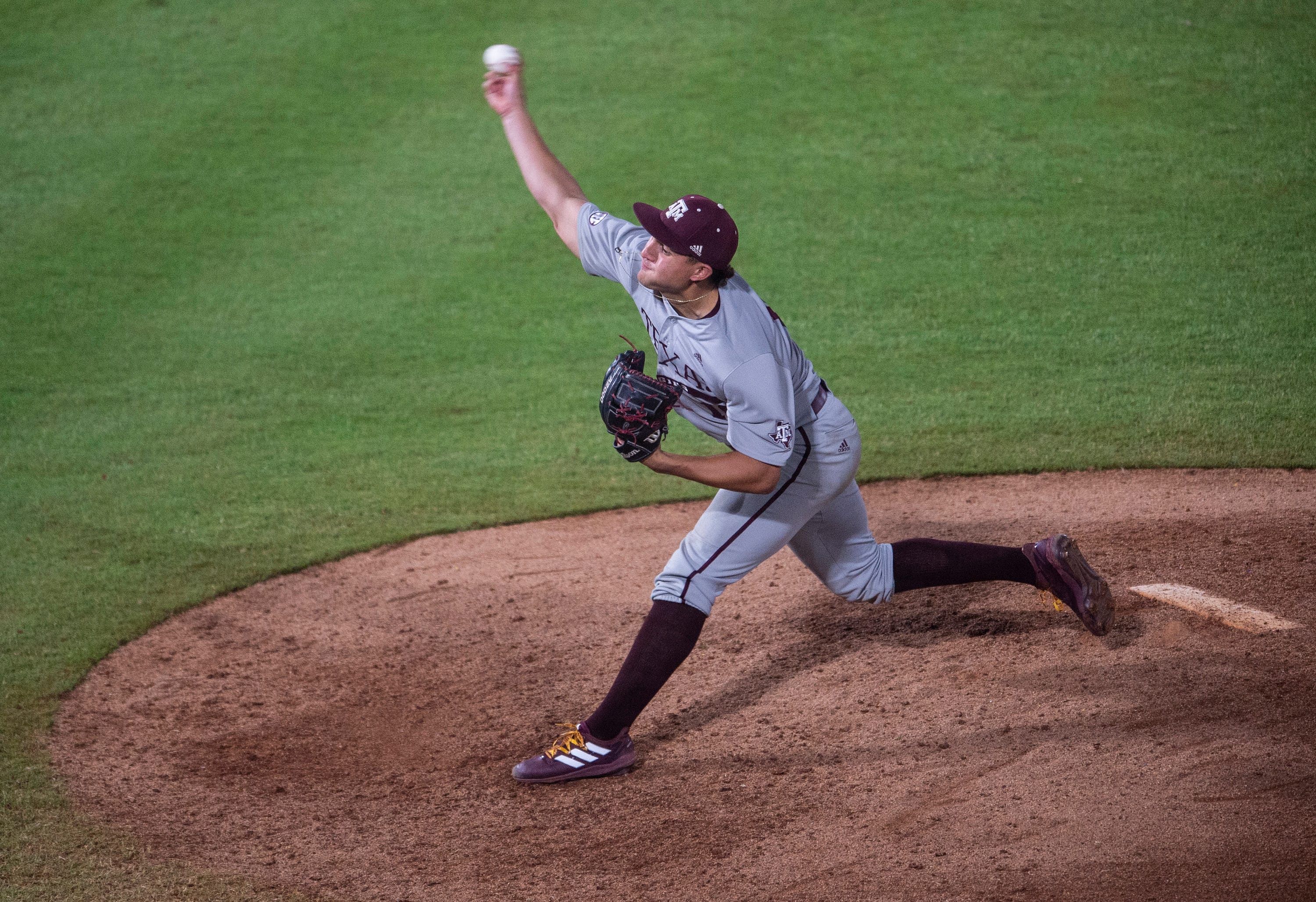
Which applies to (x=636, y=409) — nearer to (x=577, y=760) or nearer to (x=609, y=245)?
(x=609, y=245)

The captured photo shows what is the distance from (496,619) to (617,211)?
4.20m

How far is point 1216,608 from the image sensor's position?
4160mm

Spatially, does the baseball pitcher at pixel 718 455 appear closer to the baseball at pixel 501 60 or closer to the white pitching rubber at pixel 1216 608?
the baseball at pixel 501 60

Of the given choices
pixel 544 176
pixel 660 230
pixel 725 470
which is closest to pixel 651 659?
pixel 725 470

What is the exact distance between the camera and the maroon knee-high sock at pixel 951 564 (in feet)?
13.1

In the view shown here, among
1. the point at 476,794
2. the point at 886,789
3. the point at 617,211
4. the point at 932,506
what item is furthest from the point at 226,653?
the point at 617,211

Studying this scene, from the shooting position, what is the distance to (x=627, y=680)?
3.58m

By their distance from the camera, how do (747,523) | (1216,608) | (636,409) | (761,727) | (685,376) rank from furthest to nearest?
(1216,608) < (761,727) < (747,523) < (685,376) < (636,409)

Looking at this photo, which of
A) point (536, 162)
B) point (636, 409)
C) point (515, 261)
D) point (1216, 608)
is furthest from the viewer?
point (515, 261)

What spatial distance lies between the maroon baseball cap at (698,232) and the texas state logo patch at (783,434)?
47 centimetres

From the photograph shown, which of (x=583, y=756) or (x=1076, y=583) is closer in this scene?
(x=583, y=756)

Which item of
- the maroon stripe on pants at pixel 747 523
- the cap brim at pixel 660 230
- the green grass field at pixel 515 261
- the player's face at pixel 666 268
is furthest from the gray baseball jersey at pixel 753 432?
the green grass field at pixel 515 261

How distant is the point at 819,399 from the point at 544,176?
1205 millimetres

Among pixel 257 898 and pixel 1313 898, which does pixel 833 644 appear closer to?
pixel 1313 898
